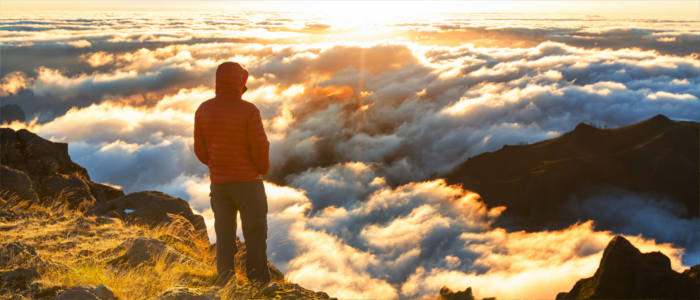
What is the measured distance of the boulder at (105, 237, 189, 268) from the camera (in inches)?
219

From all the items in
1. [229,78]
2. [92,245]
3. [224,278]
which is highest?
[229,78]

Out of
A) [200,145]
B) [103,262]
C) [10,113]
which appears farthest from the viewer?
[10,113]

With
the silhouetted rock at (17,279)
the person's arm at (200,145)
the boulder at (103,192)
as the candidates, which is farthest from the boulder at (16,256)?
the boulder at (103,192)

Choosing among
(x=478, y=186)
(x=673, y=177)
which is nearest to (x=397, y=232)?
(x=478, y=186)

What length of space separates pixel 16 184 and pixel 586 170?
16393 cm

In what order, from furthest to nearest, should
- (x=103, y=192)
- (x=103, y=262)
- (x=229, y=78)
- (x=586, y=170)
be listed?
(x=586, y=170), (x=103, y=192), (x=103, y=262), (x=229, y=78)

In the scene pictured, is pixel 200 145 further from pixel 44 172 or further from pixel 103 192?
pixel 44 172

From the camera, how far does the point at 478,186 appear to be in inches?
6033

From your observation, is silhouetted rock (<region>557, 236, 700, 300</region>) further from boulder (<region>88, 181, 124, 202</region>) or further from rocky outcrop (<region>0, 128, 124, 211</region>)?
rocky outcrop (<region>0, 128, 124, 211</region>)

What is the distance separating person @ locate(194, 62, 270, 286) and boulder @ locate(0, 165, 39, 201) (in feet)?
30.0

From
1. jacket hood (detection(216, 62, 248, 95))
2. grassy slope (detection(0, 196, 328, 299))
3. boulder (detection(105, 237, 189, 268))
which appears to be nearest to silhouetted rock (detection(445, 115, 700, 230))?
grassy slope (detection(0, 196, 328, 299))

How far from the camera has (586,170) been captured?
144250mm

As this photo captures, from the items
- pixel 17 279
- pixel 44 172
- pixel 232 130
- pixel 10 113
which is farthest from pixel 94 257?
pixel 10 113

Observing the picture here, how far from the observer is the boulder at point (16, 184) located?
Result: 34.6 feet
